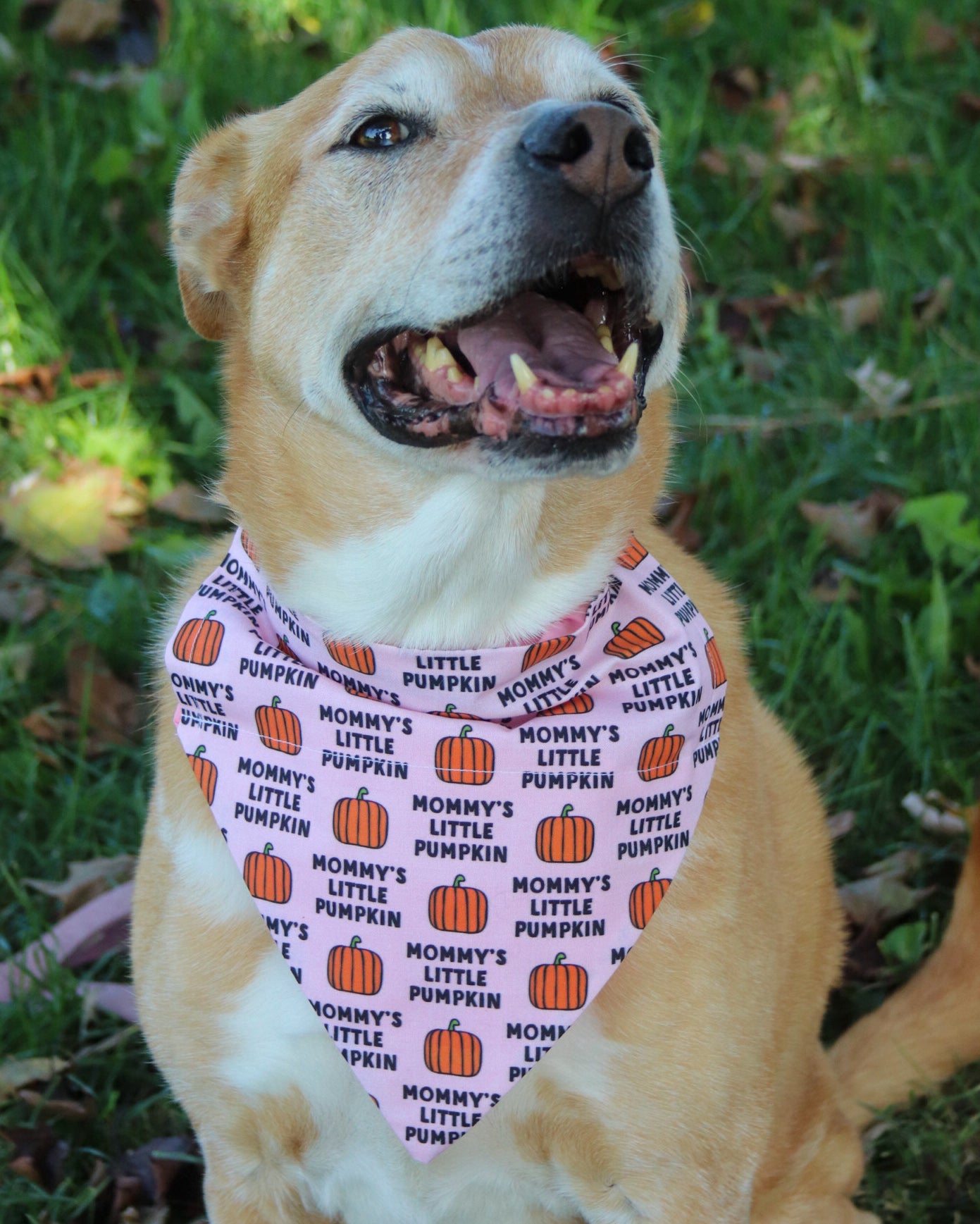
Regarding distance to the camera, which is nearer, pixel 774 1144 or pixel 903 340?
pixel 774 1144

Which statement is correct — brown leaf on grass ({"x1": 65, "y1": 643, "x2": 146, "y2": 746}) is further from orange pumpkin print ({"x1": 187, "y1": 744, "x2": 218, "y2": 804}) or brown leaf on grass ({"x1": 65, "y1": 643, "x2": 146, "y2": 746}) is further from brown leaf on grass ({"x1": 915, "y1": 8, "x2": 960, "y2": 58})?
brown leaf on grass ({"x1": 915, "y1": 8, "x2": 960, "y2": 58})

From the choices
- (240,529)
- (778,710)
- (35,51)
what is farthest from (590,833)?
(35,51)

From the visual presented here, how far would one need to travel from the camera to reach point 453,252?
2.00 m

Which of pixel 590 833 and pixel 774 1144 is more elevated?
pixel 590 833

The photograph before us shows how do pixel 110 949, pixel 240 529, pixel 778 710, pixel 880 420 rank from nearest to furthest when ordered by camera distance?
pixel 240 529
pixel 110 949
pixel 778 710
pixel 880 420

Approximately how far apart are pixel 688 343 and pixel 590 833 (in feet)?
8.20

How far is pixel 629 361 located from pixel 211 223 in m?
0.89

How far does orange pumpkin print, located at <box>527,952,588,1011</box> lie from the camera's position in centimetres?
216

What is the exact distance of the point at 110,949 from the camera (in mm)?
2979

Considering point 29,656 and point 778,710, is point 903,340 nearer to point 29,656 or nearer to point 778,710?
point 778,710

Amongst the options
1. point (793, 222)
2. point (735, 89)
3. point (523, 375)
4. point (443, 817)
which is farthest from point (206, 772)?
point (735, 89)

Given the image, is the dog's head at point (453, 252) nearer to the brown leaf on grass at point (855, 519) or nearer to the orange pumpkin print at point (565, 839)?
the orange pumpkin print at point (565, 839)

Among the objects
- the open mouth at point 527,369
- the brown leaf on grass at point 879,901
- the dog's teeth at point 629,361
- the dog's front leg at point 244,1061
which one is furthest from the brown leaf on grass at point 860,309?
the dog's front leg at point 244,1061

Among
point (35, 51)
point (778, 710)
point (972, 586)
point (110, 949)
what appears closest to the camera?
point (110, 949)
